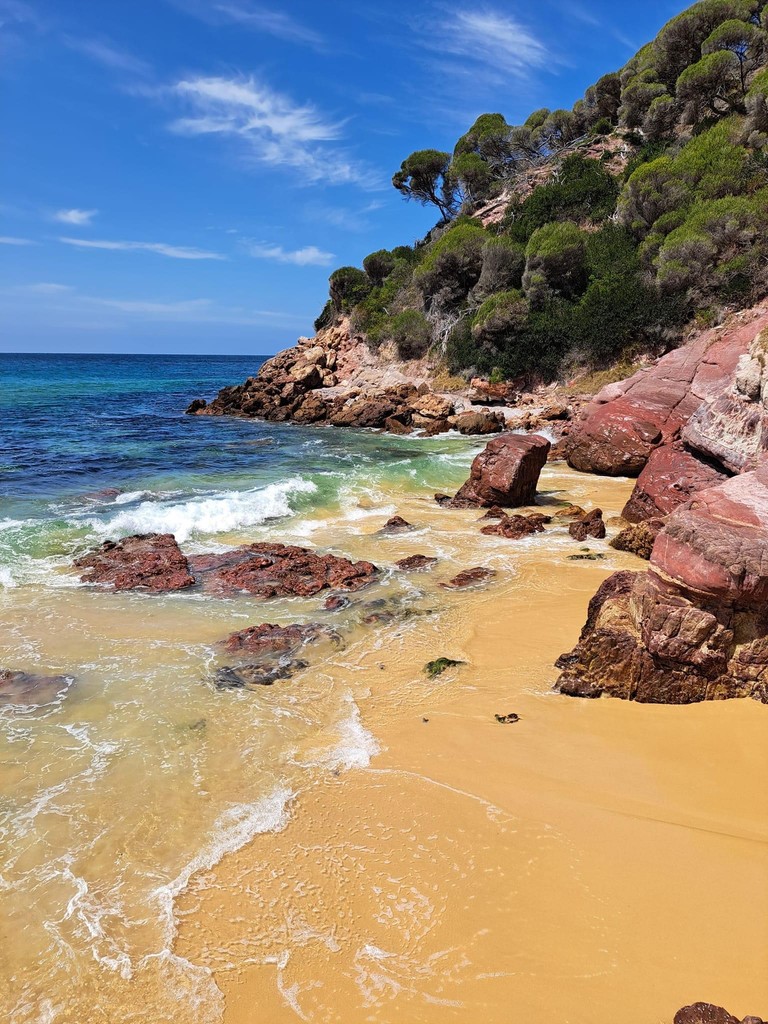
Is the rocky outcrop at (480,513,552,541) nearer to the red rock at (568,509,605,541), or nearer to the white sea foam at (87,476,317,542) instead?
the red rock at (568,509,605,541)

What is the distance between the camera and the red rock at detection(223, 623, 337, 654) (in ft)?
25.0

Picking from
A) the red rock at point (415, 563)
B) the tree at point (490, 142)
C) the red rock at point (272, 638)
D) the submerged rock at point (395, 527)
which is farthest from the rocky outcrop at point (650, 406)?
the tree at point (490, 142)

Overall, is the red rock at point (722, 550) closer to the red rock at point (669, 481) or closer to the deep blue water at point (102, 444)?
the red rock at point (669, 481)

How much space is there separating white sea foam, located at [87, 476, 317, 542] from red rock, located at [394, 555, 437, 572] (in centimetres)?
425

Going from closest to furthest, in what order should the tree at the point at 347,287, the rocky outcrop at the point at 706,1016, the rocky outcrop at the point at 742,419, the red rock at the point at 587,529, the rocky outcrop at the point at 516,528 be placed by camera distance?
the rocky outcrop at the point at 706,1016 → the rocky outcrop at the point at 742,419 → the red rock at the point at 587,529 → the rocky outcrop at the point at 516,528 → the tree at the point at 347,287

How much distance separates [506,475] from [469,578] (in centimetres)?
487

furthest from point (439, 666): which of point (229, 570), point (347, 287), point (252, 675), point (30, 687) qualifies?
point (347, 287)

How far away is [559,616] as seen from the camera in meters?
8.24

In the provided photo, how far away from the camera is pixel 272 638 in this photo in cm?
785

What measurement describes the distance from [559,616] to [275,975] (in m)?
5.63

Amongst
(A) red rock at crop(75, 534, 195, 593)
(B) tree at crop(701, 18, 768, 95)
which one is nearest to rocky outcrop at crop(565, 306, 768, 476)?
(A) red rock at crop(75, 534, 195, 593)

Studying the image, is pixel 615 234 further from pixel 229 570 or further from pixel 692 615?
pixel 692 615

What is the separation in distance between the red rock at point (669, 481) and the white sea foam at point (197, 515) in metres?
7.42

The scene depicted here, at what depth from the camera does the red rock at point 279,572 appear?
382 inches
